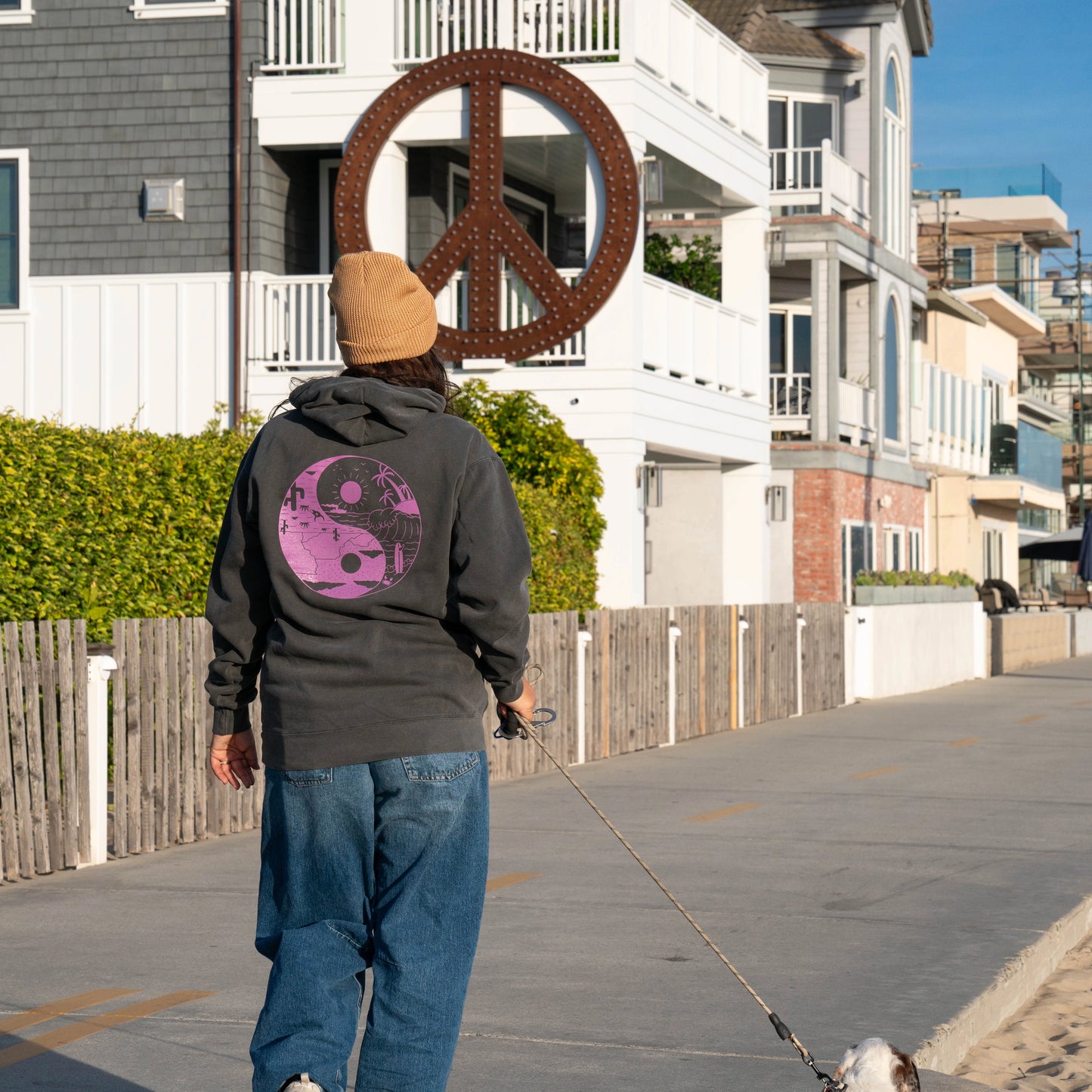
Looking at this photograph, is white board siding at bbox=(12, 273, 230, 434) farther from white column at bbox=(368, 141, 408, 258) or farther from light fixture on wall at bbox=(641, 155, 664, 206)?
light fixture on wall at bbox=(641, 155, 664, 206)

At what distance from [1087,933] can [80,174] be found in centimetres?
1505

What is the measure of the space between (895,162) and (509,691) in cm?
2861

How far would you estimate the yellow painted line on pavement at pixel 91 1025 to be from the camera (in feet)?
17.3

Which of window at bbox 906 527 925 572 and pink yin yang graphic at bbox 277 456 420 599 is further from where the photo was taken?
window at bbox 906 527 925 572

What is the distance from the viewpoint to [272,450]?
3.79 m

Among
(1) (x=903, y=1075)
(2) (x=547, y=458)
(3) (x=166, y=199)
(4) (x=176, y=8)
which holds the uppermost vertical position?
(4) (x=176, y=8)

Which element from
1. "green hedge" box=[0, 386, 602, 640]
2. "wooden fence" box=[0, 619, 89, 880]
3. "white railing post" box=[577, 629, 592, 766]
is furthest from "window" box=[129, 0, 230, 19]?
"wooden fence" box=[0, 619, 89, 880]

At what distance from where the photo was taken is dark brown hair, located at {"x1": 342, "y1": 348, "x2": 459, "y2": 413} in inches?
154

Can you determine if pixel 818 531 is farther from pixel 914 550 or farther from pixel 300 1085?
pixel 300 1085

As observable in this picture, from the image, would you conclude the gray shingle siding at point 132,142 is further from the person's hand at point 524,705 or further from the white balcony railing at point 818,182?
the person's hand at point 524,705

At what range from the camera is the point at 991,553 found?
4866 centimetres

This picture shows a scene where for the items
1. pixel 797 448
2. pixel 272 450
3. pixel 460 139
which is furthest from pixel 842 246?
pixel 272 450

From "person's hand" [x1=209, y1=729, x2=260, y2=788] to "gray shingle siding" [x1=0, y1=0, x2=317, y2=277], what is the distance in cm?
1558

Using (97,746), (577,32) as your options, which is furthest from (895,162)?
(97,746)
